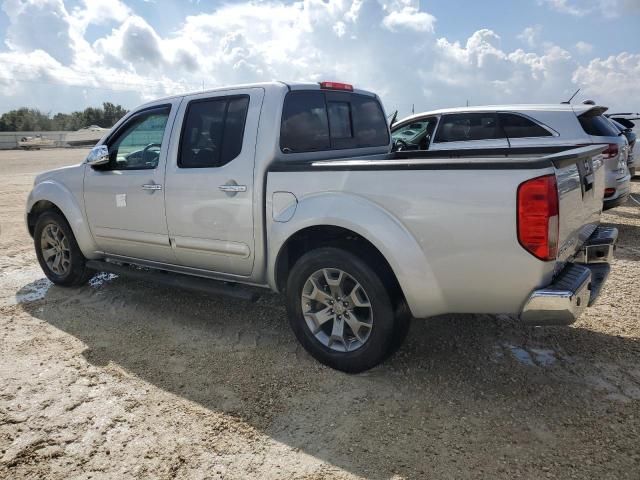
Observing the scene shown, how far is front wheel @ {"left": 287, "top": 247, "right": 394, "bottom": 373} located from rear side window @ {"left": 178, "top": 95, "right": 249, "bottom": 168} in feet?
3.65

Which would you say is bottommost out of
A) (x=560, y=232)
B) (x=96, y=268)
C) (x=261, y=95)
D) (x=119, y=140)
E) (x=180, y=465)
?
(x=180, y=465)

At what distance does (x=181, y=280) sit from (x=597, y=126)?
604 cm

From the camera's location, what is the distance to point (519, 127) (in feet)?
23.7

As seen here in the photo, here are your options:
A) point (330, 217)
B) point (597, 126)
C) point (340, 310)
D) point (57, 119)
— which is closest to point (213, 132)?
point (330, 217)

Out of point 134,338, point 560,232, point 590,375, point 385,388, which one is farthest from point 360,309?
point 134,338

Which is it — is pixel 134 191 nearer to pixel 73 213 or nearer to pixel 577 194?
pixel 73 213

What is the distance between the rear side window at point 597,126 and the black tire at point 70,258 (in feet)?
21.4

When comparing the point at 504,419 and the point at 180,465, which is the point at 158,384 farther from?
the point at 504,419

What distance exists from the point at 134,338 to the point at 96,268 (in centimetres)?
113

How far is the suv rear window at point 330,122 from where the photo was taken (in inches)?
150

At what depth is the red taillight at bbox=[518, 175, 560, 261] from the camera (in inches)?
101

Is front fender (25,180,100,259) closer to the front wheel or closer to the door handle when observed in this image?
the door handle

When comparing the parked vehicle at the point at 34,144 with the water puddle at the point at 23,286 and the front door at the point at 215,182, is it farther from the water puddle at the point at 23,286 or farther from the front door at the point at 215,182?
the front door at the point at 215,182

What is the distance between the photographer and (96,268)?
4828mm
